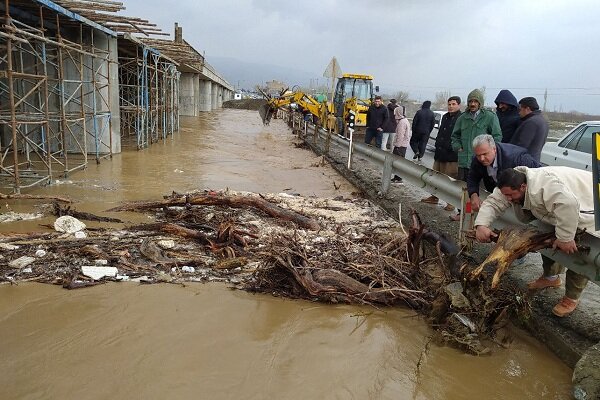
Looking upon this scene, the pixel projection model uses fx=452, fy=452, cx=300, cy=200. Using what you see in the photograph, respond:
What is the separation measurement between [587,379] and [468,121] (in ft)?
13.8

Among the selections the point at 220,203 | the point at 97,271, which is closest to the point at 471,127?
the point at 220,203

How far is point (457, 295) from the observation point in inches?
143

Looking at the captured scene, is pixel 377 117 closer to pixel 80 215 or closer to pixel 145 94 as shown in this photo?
pixel 80 215

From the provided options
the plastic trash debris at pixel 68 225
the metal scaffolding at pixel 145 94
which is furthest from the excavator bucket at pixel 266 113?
the plastic trash debris at pixel 68 225

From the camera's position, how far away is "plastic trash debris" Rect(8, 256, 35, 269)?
4.44 meters

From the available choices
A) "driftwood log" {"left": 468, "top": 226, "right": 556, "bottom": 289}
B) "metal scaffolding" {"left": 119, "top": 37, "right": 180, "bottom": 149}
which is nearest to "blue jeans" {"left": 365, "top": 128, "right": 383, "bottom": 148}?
"metal scaffolding" {"left": 119, "top": 37, "right": 180, "bottom": 149}

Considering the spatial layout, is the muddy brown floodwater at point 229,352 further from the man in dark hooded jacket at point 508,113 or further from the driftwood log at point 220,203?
the man in dark hooded jacket at point 508,113

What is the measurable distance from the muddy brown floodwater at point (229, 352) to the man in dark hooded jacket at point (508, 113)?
10.7ft

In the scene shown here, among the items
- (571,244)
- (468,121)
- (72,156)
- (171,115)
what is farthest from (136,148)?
(571,244)

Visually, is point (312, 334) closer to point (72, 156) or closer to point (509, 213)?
point (509, 213)

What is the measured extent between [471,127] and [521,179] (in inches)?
114

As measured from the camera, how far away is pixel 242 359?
10.5ft

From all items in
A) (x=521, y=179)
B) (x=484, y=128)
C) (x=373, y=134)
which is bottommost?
(x=521, y=179)

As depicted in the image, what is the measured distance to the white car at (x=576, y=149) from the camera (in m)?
7.89
